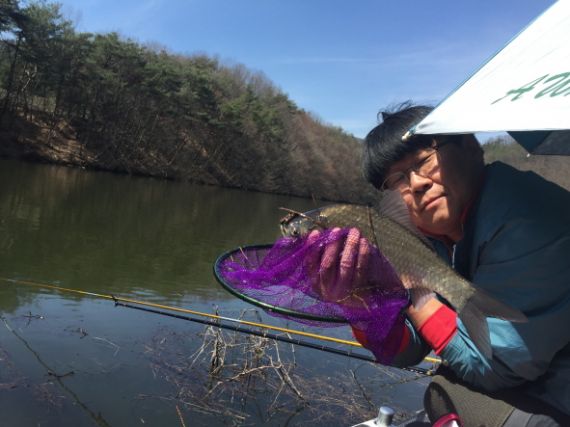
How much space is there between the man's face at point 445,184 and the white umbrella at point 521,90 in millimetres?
314

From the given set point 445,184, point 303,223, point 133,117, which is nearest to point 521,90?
point 445,184

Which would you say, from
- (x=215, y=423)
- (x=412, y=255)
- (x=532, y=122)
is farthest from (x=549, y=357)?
(x=215, y=423)

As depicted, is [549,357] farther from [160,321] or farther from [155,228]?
[155,228]

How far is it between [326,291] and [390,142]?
0.73 m

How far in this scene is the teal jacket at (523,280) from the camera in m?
1.73

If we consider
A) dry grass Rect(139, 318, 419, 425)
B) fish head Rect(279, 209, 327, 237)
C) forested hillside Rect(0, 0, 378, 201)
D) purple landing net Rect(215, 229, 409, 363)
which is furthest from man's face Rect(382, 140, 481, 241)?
forested hillside Rect(0, 0, 378, 201)

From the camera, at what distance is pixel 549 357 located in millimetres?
1745

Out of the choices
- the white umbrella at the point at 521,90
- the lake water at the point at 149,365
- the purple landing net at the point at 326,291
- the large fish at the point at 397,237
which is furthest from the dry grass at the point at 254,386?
the white umbrella at the point at 521,90

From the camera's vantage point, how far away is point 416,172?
2.09 m

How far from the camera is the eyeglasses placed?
2039mm

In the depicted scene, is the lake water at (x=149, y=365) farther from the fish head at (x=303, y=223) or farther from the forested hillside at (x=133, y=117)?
the forested hillside at (x=133, y=117)

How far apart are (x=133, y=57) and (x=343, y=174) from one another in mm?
31815

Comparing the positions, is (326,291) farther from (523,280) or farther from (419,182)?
(523,280)

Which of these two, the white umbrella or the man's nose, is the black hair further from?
the white umbrella
